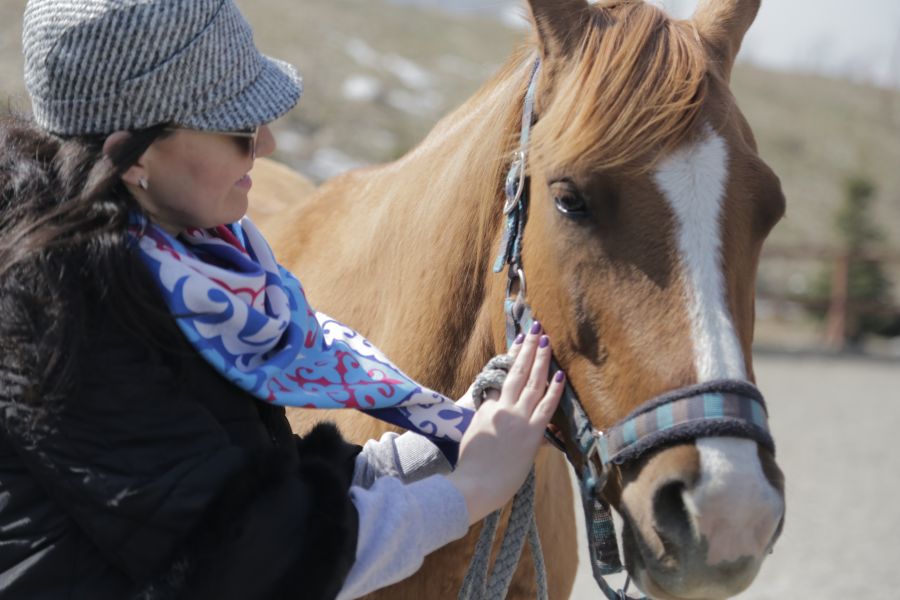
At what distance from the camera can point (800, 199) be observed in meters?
27.9

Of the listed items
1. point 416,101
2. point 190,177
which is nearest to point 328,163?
point 416,101

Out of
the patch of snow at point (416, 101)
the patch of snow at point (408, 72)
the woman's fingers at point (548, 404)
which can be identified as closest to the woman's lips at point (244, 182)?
the woman's fingers at point (548, 404)

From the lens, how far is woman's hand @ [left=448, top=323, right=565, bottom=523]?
1.67 m

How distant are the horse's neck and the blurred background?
0.29 metres

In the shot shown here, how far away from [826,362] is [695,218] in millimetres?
13426

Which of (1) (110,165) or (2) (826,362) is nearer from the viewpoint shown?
(1) (110,165)

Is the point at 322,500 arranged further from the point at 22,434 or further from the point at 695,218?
the point at 695,218

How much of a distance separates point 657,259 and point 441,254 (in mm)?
683

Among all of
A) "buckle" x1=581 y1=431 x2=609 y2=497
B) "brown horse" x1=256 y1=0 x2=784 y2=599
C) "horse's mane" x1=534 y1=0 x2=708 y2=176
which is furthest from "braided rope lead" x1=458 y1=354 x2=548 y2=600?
"horse's mane" x1=534 y1=0 x2=708 y2=176

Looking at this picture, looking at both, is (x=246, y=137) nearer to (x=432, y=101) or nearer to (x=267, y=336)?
(x=267, y=336)

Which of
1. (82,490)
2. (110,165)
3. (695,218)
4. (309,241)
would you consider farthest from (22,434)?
(309,241)

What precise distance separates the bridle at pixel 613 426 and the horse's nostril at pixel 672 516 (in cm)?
8

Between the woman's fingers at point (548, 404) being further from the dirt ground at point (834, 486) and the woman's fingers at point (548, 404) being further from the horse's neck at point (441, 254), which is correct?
the dirt ground at point (834, 486)

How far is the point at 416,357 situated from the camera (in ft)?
7.29
